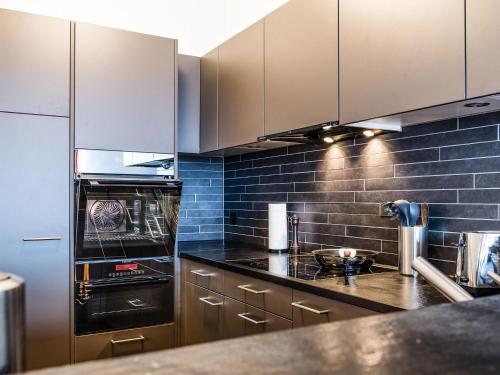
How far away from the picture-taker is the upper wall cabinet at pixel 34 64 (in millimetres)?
2559

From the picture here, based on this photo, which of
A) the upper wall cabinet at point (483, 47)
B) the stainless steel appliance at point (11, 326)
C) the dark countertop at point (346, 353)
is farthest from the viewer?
the upper wall cabinet at point (483, 47)

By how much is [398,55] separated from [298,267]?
104 centimetres

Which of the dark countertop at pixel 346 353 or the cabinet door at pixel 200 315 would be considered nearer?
the dark countertop at pixel 346 353

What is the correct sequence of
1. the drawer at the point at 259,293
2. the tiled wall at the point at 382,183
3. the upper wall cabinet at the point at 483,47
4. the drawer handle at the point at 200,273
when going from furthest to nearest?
1. the drawer handle at the point at 200,273
2. the drawer at the point at 259,293
3. the tiled wall at the point at 382,183
4. the upper wall cabinet at the point at 483,47

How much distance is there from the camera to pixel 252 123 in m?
2.76

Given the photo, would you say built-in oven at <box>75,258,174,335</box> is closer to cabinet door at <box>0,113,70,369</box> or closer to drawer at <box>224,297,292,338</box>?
cabinet door at <box>0,113,70,369</box>

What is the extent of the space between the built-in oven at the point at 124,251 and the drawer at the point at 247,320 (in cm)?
63

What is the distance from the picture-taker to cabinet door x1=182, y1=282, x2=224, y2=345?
256cm

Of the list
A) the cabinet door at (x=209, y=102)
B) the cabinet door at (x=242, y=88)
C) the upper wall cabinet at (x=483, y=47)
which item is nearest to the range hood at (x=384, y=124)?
the upper wall cabinet at (x=483, y=47)

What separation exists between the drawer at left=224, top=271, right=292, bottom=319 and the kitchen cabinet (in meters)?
1.13

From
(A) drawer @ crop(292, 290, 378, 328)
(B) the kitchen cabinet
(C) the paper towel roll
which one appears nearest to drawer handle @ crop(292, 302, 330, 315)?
(A) drawer @ crop(292, 290, 378, 328)

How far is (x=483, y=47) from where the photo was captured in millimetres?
1501

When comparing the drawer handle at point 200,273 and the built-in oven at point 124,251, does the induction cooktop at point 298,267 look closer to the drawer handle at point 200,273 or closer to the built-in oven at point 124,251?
the drawer handle at point 200,273

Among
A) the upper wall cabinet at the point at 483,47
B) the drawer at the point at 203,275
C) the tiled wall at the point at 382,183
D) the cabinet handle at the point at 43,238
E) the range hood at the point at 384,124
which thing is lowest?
the drawer at the point at 203,275
